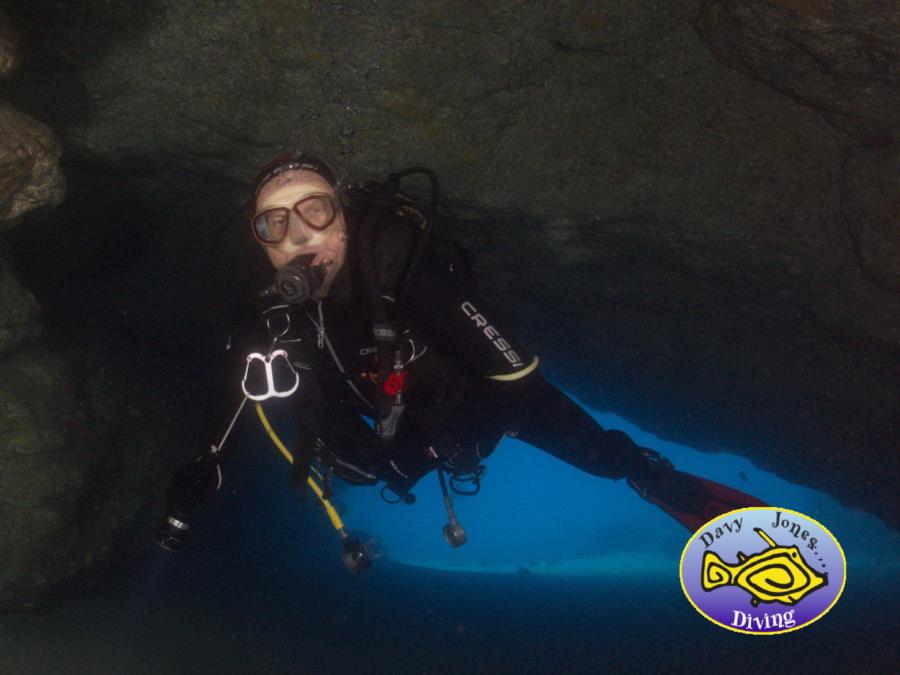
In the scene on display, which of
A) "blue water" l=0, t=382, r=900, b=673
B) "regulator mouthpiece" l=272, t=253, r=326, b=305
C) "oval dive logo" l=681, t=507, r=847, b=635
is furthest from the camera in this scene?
"blue water" l=0, t=382, r=900, b=673

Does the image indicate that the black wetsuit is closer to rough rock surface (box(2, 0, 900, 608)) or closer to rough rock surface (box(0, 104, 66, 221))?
rough rock surface (box(2, 0, 900, 608))

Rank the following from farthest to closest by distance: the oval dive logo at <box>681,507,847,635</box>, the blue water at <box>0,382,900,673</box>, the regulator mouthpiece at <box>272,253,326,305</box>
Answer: the blue water at <box>0,382,900,673</box> → the oval dive logo at <box>681,507,847,635</box> → the regulator mouthpiece at <box>272,253,326,305</box>

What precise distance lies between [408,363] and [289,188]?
4.23 ft

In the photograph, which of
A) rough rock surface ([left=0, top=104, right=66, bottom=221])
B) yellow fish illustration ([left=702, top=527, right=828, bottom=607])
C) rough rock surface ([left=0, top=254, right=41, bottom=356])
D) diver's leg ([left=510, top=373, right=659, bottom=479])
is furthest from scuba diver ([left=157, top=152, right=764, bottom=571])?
yellow fish illustration ([left=702, top=527, right=828, bottom=607])

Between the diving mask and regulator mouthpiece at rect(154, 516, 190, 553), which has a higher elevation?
the diving mask

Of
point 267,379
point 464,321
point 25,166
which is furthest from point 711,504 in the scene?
point 25,166

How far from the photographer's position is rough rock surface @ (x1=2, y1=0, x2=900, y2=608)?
3465 millimetres

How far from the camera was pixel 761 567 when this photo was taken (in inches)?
151

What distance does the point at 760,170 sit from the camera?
4.26 metres

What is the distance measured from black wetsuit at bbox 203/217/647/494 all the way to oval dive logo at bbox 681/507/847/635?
166 centimetres

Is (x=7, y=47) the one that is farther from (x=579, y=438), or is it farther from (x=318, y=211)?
(x=579, y=438)

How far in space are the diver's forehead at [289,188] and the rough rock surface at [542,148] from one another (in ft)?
0.83

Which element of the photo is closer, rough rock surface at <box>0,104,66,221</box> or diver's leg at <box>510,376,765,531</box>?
rough rock surface at <box>0,104,66,221</box>

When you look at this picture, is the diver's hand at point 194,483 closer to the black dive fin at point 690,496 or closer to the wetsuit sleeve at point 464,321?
the wetsuit sleeve at point 464,321
